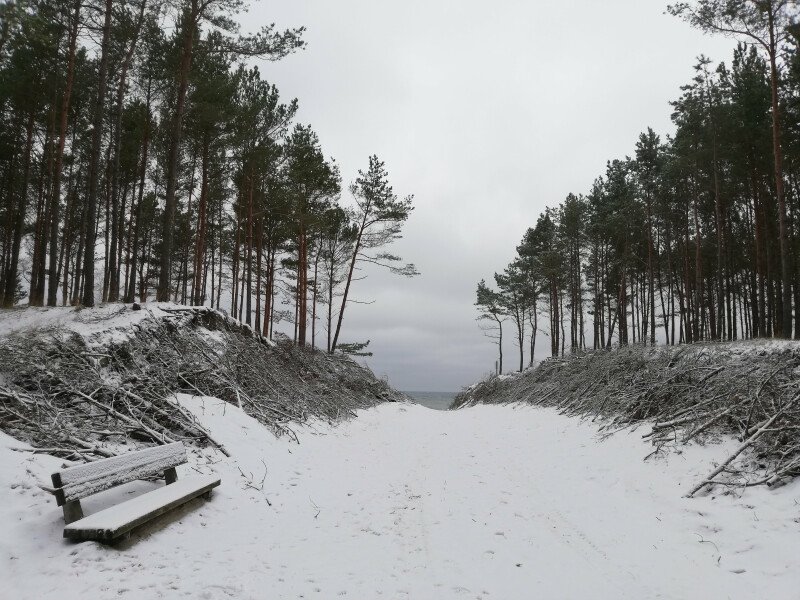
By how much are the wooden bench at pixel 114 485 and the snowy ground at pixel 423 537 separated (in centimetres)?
18

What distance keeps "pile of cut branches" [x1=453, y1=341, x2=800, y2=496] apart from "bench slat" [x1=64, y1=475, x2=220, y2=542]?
6.36 meters

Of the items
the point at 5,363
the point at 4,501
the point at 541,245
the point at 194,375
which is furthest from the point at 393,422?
the point at 541,245

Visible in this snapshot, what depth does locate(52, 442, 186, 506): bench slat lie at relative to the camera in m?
4.01

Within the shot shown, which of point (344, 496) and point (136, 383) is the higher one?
point (136, 383)

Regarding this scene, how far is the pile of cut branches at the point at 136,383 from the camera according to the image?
19.5ft

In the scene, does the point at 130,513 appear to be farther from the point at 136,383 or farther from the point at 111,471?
the point at 136,383

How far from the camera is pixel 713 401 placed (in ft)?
24.2

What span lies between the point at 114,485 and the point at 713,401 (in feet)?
29.6

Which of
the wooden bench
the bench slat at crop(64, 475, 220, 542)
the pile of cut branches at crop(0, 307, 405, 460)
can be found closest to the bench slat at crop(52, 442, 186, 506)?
the wooden bench

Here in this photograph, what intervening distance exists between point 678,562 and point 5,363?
9740 mm

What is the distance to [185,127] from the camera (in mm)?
16922

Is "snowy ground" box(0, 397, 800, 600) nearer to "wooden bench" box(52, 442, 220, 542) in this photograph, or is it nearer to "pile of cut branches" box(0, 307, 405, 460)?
"wooden bench" box(52, 442, 220, 542)

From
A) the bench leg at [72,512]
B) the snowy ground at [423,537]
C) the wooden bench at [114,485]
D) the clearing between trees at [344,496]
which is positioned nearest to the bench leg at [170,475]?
the wooden bench at [114,485]

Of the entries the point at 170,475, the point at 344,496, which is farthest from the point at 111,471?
the point at 344,496
